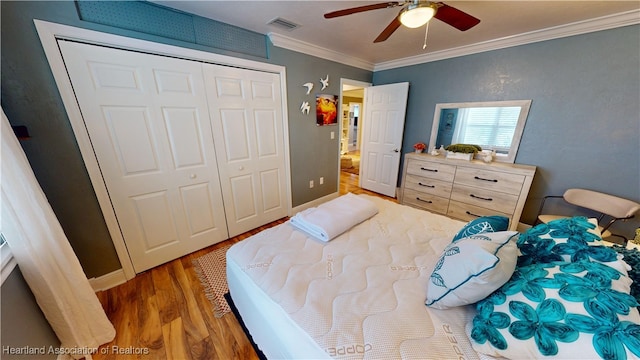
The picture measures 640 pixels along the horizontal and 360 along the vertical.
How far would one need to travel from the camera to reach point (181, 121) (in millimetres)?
1861

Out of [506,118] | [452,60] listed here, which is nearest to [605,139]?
[506,118]

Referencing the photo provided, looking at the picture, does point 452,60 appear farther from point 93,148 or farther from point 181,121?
point 93,148

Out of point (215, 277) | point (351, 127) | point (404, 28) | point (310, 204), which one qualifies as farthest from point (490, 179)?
point (351, 127)

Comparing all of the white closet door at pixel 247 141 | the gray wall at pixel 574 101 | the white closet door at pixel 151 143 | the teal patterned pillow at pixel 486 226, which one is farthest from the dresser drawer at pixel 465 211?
the white closet door at pixel 151 143

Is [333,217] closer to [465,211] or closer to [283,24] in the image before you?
[283,24]

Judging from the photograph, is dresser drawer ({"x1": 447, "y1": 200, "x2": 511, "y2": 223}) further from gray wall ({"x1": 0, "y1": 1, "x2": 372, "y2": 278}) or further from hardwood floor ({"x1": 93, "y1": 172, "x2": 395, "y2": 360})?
gray wall ({"x1": 0, "y1": 1, "x2": 372, "y2": 278})

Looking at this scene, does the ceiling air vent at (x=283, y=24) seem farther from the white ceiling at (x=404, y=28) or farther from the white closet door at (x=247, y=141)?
the white closet door at (x=247, y=141)

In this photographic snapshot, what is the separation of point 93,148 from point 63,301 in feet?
3.35

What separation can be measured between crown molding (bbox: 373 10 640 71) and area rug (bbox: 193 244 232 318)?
369cm

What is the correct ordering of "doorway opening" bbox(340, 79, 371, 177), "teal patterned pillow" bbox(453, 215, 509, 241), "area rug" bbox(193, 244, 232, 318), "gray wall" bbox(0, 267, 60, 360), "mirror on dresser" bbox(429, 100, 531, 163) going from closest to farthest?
A: 1. "gray wall" bbox(0, 267, 60, 360)
2. "teal patterned pillow" bbox(453, 215, 509, 241)
3. "area rug" bbox(193, 244, 232, 318)
4. "mirror on dresser" bbox(429, 100, 531, 163)
5. "doorway opening" bbox(340, 79, 371, 177)

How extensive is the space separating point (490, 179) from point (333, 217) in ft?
6.82

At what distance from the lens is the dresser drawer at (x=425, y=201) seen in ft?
9.14

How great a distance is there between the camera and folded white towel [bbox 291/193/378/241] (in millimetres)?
1443

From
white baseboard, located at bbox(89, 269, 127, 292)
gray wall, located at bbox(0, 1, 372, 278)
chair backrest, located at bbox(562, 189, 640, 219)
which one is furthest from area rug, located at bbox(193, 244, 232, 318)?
chair backrest, located at bbox(562, 189, 640, 219)
